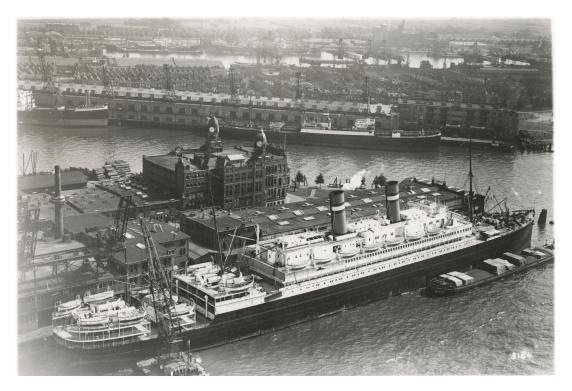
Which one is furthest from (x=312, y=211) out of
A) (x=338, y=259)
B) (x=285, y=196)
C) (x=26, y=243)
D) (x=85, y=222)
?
(x=26, y=243)

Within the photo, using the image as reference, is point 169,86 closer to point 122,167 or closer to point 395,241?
point 122,167

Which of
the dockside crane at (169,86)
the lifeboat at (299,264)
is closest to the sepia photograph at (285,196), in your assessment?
the lifeboat at (299,264)

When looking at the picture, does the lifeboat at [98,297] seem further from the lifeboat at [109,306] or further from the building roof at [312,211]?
the building roof at [312,211]

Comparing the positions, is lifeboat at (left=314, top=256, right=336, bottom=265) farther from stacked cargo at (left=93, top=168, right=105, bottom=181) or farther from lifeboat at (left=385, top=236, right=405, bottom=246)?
stacked cargo at (left=93, top=168, right=105, bottom=181)

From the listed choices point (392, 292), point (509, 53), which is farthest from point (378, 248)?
point (509, 53)

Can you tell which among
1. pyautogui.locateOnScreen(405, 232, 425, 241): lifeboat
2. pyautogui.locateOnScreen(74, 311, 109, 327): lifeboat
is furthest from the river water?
pyautogui.locateOnScreen(405, 232, 425, 241): lifeboat
